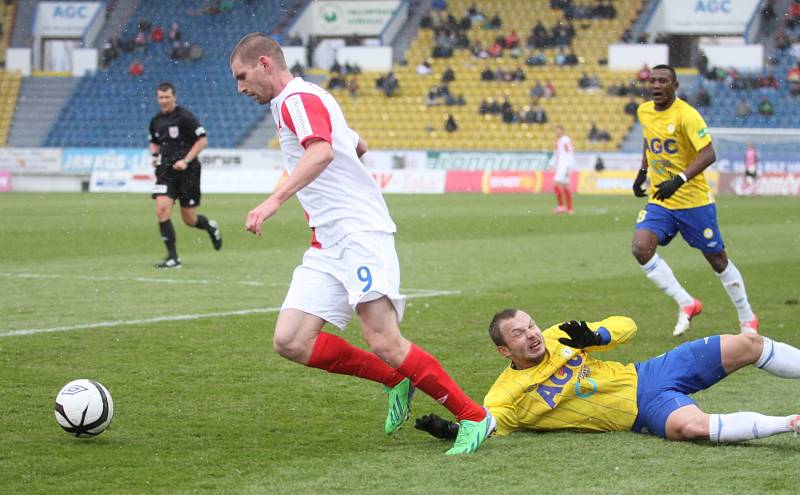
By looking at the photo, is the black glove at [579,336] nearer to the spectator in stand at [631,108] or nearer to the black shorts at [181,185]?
the black shorts at [181,185]

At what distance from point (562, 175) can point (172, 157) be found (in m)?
13.5

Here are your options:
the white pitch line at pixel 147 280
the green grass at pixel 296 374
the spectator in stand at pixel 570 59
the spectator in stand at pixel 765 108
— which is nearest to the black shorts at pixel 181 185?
the green grass at pixel 296 374

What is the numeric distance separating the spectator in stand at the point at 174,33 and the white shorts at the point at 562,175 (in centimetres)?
2297

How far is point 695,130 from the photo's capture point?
8.94 m

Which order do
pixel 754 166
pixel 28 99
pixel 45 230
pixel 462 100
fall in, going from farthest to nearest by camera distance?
1. pixel 28 99
2. pixel 462 100
3. pixel 754 166
4. pixel 45 230

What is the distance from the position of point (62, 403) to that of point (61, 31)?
45708 mm

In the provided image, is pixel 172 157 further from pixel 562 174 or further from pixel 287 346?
pixel 562 174

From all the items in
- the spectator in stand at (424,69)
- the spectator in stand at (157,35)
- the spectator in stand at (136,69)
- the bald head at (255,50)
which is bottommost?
the bald head at (255,50)

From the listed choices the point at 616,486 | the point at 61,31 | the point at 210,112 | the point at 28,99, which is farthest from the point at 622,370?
the point at 61,31

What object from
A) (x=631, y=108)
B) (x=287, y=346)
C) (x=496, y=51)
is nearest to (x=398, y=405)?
(x=287, y=346)

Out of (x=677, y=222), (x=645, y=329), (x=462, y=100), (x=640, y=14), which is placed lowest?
(x=645, y=329)

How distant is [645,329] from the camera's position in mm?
9344

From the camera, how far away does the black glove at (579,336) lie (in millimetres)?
5328

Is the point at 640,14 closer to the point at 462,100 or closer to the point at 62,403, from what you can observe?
the point at 462,100
